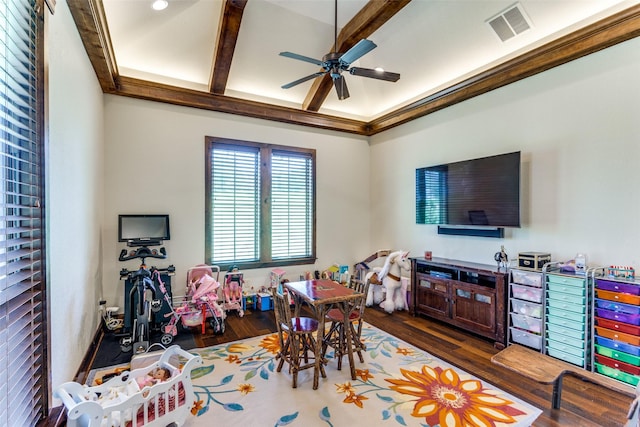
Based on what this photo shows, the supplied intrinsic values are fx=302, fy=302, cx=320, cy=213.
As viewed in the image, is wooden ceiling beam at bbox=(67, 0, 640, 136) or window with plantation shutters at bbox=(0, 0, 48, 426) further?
wooden ceiling beam at bbox=(67, 0, 640, 136)

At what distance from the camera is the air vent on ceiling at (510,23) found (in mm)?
3352

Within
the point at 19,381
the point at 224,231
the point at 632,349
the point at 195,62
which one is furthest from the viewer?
the point at 224,231

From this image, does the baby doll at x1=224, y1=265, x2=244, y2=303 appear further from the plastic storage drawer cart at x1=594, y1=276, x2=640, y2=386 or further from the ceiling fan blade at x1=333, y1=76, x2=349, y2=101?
the plastic storage drawer cart at x1=594, y1=276, x2=640, y2=386

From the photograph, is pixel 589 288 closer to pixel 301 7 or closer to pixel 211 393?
pixel 211 393

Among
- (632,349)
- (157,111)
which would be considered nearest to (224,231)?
(157,111)

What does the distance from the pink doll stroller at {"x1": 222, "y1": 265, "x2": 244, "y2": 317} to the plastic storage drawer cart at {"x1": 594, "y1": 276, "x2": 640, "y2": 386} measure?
166 inches

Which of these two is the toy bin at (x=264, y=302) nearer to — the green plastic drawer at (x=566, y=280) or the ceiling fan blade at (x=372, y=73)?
the ceiling fan blade at (x=372, y=73)

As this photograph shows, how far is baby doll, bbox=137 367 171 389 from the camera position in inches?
87.2

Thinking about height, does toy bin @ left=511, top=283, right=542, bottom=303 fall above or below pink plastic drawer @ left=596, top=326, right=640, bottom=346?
above

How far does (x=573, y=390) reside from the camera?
2.67 meters

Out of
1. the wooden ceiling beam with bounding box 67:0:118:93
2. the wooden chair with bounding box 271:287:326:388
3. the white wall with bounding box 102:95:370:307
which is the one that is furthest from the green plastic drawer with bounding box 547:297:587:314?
the wooden ceiling beam with bounding box 67:0:118:93

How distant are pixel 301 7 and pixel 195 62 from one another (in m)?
1.68

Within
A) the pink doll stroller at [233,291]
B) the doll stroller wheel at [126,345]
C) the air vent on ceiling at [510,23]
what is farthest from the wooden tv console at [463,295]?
the doll stroller wheel at [126,345]

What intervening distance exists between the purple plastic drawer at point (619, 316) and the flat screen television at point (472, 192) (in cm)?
112
